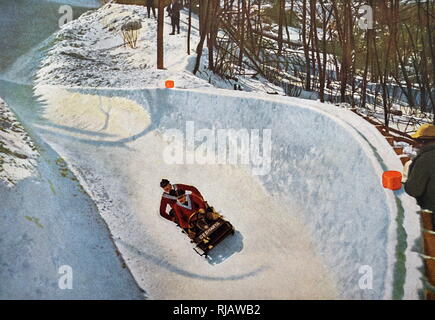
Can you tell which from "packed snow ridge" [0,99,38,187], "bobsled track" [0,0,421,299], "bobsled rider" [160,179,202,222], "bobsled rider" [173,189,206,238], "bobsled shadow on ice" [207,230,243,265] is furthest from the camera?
"bobsled rider" [160,179,202,222]

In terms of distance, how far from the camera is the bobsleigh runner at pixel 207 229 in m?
5.10

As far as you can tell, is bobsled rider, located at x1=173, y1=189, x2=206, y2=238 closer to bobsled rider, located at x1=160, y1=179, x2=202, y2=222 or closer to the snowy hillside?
bobsled rider, located at x1=160, y1=179, x2=202, y2=222

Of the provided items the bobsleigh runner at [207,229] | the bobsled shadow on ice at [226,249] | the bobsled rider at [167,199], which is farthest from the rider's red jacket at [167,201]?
the bobsled shadow on ice at [226,249]

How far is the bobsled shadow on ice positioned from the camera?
5.01m

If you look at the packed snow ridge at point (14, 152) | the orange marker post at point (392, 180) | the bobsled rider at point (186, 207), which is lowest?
the bobsled rider at point (186, 207)

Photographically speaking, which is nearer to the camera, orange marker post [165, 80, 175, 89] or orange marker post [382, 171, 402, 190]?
orange marker post [382, 171, 402, 190]

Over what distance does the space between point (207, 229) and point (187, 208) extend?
46 cm

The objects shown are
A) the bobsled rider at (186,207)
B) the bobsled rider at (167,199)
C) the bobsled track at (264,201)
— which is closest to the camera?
the bobsled track at (264,201)

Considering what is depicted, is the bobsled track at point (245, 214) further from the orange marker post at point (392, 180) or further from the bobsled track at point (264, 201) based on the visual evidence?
the orange marker post at point (392, 180)

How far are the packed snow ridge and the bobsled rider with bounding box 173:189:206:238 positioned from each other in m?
2.06

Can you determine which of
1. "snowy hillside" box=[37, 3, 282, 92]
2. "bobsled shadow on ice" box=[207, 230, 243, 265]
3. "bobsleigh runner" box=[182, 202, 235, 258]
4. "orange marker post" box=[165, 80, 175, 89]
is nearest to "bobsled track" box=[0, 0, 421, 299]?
"bobsled shadow on ice" box=[207, 230, 243, 265]

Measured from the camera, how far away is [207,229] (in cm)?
525
